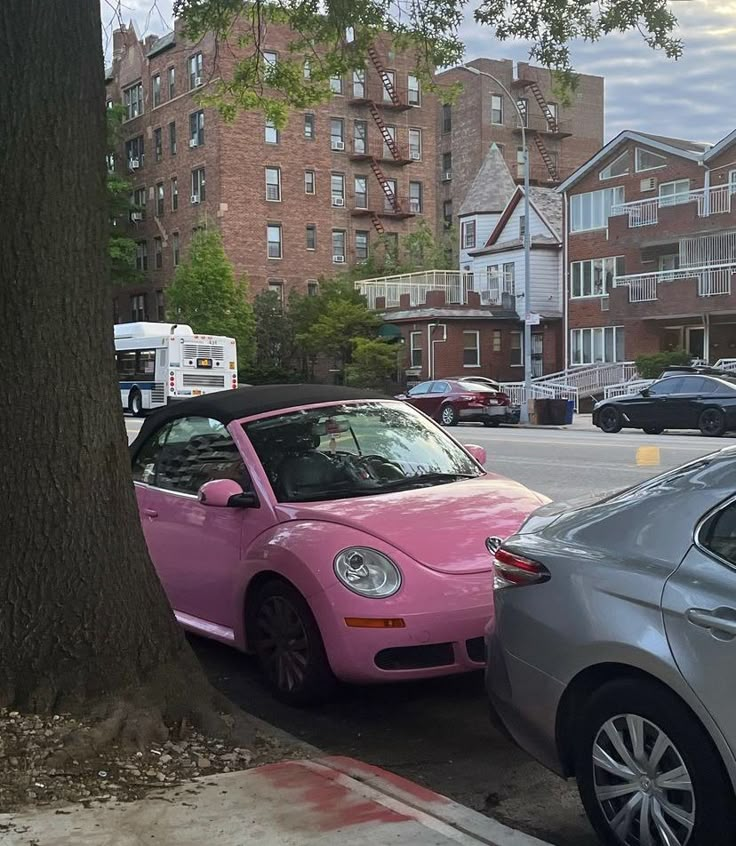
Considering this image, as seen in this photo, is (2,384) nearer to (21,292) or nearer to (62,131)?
(21,292)

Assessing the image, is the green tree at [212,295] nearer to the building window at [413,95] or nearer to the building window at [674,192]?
the building window at [413,95]

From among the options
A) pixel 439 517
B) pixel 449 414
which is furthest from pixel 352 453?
pixel 449 414

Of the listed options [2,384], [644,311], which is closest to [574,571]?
[2,384]

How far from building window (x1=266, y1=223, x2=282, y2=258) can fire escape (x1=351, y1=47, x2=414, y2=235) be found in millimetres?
5376

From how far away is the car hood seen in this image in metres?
5.03

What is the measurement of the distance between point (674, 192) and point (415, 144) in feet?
75.5

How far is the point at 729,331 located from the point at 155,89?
115 ft

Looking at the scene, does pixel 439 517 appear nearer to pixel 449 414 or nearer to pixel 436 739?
pixel 436 739

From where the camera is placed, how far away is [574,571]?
3.59 m

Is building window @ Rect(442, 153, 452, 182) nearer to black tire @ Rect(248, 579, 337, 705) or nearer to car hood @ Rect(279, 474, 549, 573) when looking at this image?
car hood @ Rect(279, 474, 549, 573)

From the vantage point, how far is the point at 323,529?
5168mm

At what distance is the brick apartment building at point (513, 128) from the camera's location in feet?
228

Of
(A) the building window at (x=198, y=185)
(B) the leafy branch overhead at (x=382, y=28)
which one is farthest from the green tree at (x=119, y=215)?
(B) the leafy branch overhead at (x=382, y=28)

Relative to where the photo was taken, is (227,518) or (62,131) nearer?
(62,131)
